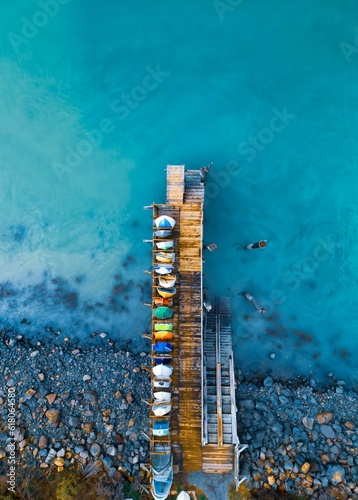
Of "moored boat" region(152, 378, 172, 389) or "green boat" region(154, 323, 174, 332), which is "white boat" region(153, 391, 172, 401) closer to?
"moored boat" region(152, 378, 172, 389)

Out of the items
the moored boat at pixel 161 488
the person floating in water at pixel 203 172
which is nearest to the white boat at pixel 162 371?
the moored boat at pixel 161 488

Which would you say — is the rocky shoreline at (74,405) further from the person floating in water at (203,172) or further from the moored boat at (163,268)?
the person floating in water at (203,172)

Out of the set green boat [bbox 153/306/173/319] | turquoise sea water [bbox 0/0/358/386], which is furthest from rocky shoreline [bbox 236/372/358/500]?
green boat [bbox 153/306/173/319]

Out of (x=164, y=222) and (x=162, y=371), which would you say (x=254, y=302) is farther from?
(x=164, y=222)

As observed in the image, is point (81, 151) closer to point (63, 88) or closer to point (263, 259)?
point (63, 88)

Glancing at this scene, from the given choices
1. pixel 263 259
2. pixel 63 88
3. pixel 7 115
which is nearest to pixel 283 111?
pixel 263 259
